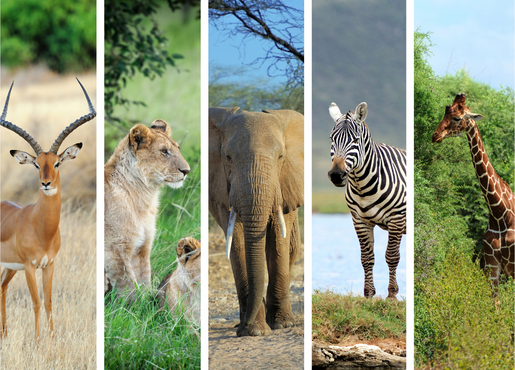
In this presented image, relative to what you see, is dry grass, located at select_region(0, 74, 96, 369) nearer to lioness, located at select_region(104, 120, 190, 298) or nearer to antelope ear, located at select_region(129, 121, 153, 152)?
lioness, located at select_region(104, 120, 190, 298)

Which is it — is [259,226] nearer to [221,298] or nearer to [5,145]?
[221,298]

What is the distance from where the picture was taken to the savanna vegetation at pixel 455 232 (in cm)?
418

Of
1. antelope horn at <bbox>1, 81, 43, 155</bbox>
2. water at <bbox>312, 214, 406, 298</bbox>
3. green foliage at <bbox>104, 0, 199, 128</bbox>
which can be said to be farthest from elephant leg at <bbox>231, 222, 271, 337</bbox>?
antelope horn at <bbox>1, 81, 43, 155</bbox>

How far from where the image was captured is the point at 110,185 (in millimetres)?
4316

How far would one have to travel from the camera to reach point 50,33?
4484 mm

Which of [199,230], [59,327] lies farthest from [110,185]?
[59,327]

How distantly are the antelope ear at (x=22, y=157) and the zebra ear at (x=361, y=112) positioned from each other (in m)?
2.81

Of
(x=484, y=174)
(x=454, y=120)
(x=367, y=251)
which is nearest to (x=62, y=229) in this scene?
(x=367, y=251)

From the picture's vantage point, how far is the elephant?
4.03 m

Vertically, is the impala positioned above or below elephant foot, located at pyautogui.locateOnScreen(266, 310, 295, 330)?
above

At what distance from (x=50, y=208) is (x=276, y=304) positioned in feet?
6.85

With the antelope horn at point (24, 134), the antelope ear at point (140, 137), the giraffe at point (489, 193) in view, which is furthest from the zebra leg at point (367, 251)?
the antelope horn at point (24, 134)

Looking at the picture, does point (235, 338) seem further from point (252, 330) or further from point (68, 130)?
point (68, 130)

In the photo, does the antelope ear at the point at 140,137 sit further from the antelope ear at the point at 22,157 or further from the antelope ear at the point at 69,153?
the antelope ear at the point at 22,157
